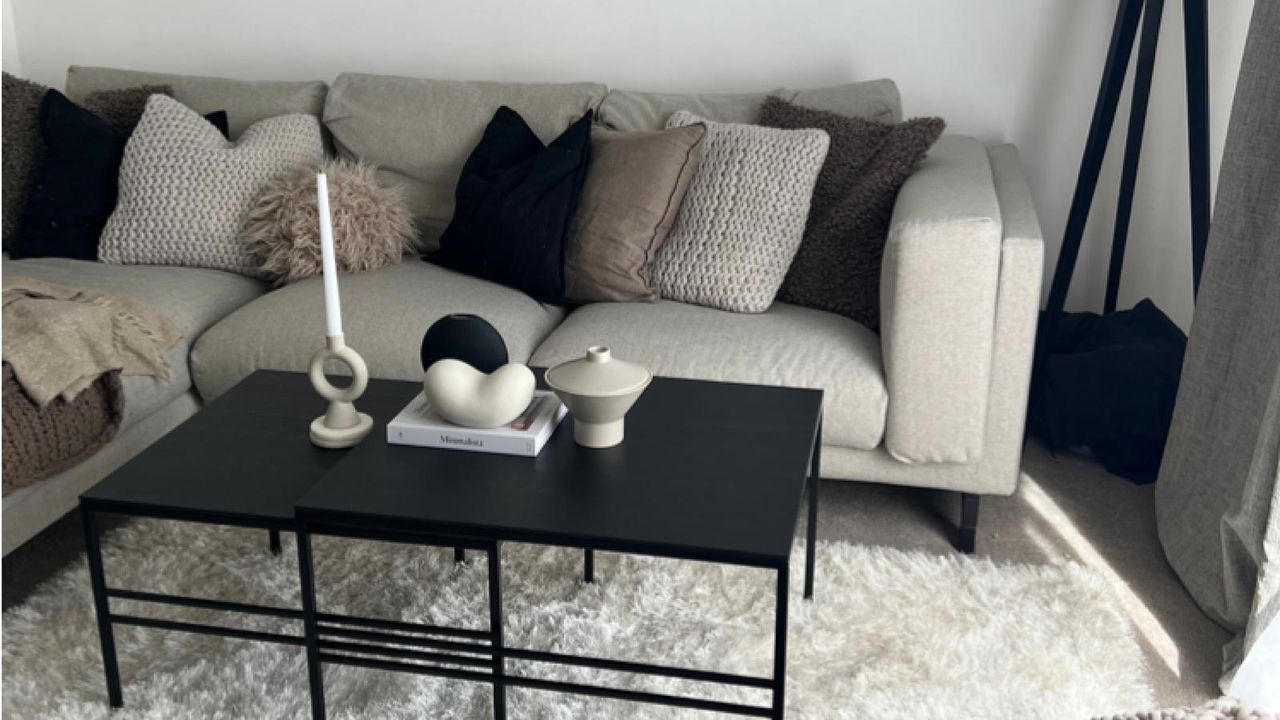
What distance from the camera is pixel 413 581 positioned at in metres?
2.37

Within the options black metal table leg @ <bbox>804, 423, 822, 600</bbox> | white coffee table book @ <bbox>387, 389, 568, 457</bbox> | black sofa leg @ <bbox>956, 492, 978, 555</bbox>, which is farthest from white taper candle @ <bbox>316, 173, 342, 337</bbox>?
black sofa leg @ <bbox>956, 492, 978, 555</bbox>

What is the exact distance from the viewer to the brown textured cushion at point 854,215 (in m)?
2.71

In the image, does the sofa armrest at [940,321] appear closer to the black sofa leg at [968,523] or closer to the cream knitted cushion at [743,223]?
the black sofa leg at [968,523]

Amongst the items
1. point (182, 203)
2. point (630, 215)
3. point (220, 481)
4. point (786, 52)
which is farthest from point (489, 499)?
point (786, 52)

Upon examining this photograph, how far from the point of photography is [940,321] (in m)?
2.40

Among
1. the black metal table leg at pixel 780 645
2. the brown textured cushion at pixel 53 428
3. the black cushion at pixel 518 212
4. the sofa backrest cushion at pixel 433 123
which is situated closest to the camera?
the black metal table leg at pixel 780 645

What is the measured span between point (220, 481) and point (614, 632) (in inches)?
29.3

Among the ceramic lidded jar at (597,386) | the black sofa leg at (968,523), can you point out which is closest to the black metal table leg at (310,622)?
the ceramic lidded jar at (597,386)

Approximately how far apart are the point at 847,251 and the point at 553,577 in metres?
0.99

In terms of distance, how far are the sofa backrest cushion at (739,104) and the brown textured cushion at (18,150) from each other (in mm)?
1451

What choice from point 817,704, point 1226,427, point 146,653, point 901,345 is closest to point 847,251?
point 901,345

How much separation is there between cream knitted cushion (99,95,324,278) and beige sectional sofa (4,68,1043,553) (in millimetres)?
57

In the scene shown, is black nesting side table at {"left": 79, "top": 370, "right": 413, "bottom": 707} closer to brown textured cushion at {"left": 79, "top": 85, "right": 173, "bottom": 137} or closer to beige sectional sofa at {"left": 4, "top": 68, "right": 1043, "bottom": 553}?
beige sectional sofa at {"left": 4, "top": 68, "right": 1043, "bottom": 553}

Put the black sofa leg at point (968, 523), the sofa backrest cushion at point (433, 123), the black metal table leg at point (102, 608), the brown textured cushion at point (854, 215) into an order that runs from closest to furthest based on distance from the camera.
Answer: the black metal table leg at point (102, 608)
the black sofa leg at point (968, 523)
the brown textured cushion at point (854, 215)
the sofa backrest cushion at point (433, 123)
